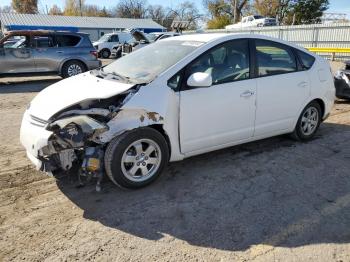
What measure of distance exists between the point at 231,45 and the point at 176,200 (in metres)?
2.11

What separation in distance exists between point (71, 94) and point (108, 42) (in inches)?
928

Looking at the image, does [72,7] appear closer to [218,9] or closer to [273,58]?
[218,9]

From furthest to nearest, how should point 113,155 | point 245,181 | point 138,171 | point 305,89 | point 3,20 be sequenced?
point 3,20 < point 305,89 < point 245,181 < point 138,171 < point 113,155

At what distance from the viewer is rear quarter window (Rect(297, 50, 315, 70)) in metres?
5.29

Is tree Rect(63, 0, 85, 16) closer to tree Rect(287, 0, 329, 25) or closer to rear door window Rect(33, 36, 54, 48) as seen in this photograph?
tree Rect(287, 0, 329, 25)

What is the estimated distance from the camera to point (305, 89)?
206 inches

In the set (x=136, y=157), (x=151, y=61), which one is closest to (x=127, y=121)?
(x=136, y=157)

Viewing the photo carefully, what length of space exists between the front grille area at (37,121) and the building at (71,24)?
4465 cm

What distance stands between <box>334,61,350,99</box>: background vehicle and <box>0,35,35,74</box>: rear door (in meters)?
9.53

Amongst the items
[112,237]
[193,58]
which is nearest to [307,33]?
[193,58]

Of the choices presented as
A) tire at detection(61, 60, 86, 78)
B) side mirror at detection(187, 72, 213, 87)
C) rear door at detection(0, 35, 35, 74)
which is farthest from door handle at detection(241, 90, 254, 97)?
rear door at detection(0, 35, 35, 74)

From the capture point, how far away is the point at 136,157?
3836 mm

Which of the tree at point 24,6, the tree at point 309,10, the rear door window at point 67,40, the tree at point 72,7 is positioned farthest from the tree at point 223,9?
the rear door window at point 67,40

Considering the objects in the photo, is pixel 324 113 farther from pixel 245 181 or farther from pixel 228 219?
pixel 228 219
